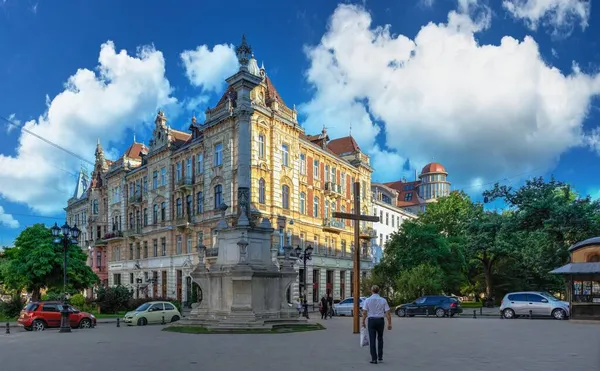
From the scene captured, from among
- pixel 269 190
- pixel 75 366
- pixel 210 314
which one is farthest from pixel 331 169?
pixel 75 366

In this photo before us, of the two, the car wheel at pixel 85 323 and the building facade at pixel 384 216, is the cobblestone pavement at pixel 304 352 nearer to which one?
the car wheel at pixel 85 323

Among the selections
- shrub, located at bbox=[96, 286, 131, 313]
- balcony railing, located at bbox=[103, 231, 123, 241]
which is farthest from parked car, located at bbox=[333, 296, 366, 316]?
balcony railing, located at bbox=[103, 231, 123, 241]

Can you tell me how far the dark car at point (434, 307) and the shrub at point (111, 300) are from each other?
21.8 metres

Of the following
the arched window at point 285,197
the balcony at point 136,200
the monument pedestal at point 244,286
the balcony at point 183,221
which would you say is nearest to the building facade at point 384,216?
the arched window at point 285,197

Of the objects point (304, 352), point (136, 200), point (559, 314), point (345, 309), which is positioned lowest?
point (345, 309)

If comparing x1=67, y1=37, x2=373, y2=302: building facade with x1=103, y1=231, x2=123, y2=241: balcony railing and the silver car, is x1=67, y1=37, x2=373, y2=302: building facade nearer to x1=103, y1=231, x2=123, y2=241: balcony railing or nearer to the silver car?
x1=103, y1=231, x2=123, y2=241: balcony railing

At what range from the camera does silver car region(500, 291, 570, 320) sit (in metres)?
32.7

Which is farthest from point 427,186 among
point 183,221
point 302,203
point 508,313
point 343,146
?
point 508,313

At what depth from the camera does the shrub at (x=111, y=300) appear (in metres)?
43.4

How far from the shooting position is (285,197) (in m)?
51.2

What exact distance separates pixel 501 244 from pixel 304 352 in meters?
34.2

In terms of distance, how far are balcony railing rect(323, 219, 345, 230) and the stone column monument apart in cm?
3054

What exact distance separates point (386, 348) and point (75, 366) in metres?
8.56

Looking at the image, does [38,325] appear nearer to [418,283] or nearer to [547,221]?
[418,283]
